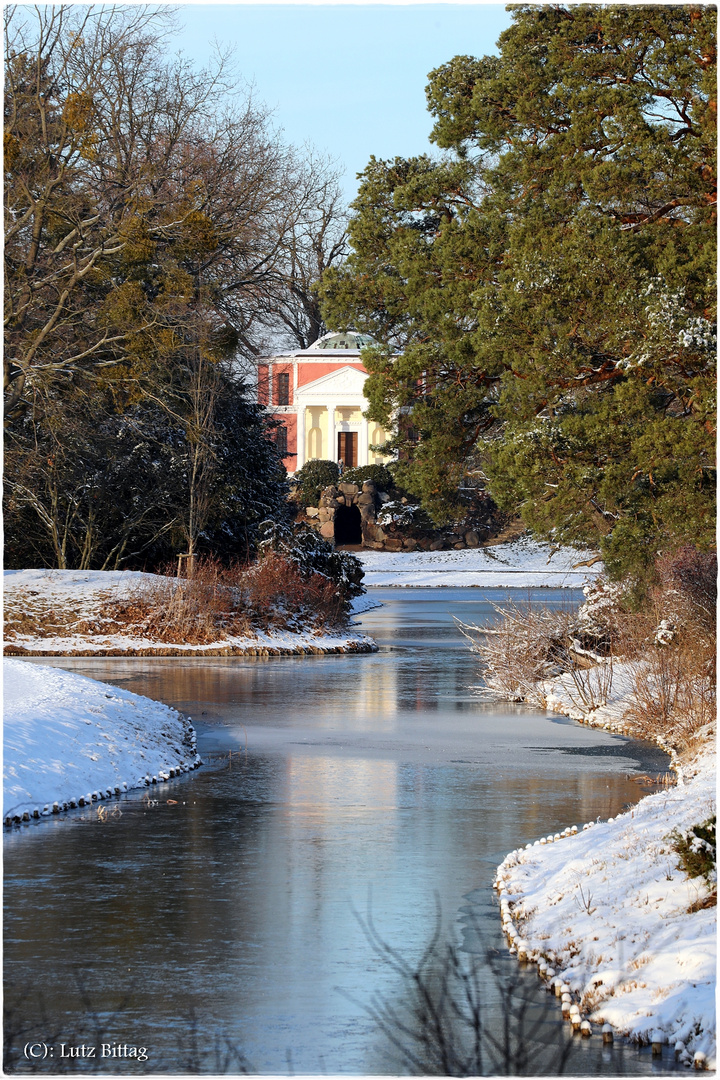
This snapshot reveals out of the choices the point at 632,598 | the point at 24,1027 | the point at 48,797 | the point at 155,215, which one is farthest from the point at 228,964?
the point at 155,215

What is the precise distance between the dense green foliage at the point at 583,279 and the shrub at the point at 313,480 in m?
37.5

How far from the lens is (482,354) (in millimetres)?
20281

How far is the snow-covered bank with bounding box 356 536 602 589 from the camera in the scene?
48781 mm

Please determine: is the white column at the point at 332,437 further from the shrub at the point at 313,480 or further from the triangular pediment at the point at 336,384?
the shrub at the point at 313,480

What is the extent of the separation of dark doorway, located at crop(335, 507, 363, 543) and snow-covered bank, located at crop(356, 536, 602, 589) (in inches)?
106

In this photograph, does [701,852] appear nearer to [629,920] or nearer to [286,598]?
[629,920]

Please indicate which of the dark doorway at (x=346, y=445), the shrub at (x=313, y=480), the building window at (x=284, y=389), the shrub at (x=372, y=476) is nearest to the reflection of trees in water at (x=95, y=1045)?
the shrub at (x=372, y=476)

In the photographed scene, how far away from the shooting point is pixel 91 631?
81.7ft

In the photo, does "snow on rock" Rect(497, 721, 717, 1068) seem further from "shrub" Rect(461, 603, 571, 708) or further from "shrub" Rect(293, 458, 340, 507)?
"shrub" Rect(293, 458, 340, 507)

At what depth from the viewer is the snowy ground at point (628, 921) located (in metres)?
6.44

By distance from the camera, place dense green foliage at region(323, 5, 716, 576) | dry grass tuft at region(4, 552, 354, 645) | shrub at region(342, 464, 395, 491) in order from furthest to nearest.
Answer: shrub at region(342, 464, 395, 491), dry grass tuft at region(4, 552, 354, 645), dense green foliage at region(323, 5, 716, 576)

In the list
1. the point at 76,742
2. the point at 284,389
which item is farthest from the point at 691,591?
the point at 284,389

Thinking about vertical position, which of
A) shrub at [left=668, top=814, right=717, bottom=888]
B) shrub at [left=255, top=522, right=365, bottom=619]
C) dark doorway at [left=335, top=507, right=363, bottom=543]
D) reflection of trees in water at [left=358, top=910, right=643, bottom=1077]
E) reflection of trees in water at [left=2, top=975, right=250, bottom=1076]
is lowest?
reflection of trees in water at [left=358, top=910, right=643, bottom=1077]

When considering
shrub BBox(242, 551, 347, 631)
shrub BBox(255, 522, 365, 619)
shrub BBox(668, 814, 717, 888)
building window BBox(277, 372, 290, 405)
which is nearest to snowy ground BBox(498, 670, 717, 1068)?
shrub BBox(668, 814, 717, 888)
